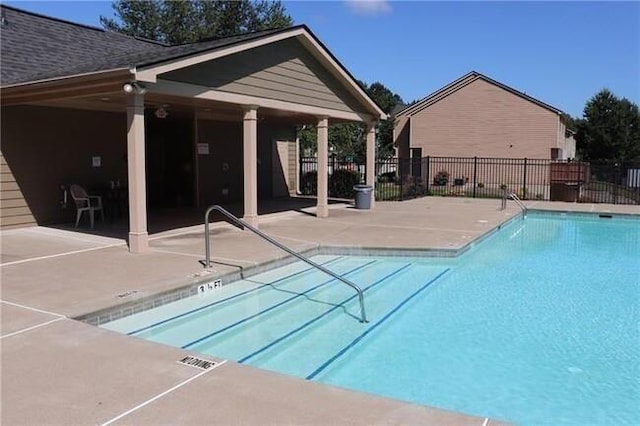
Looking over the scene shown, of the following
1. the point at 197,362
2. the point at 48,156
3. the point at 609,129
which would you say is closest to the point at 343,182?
the point at 48,156

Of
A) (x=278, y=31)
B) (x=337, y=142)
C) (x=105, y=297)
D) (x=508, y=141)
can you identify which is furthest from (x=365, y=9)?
(x=337, y=142)

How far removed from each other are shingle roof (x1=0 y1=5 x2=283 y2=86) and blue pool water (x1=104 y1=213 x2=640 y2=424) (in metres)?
4.48

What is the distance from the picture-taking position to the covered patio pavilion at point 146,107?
8367mm

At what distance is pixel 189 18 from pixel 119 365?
1363 inches

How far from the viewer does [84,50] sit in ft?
40.7

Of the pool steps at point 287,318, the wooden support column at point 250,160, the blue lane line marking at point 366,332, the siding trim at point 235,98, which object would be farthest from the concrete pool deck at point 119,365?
the siding trim at point 235,98

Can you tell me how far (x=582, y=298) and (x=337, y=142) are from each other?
2714 centimetres

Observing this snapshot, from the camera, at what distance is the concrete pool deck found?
10.3ft

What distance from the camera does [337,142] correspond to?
33.8 meters

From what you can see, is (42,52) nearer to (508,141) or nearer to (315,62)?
(315,62)

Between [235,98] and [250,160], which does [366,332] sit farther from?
[235,98]

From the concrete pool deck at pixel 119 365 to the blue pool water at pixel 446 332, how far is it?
25.2 inches

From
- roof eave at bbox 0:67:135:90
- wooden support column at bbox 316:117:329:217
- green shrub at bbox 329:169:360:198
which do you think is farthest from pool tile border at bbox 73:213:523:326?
green shrub at bbox 329:169:360:198

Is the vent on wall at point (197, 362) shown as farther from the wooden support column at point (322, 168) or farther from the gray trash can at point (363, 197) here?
the gray trash can at point (363, 197)
